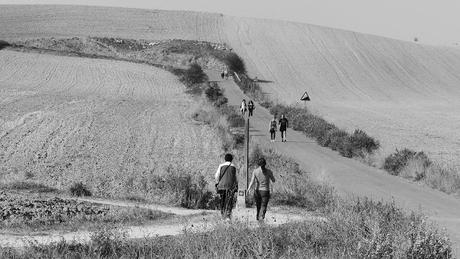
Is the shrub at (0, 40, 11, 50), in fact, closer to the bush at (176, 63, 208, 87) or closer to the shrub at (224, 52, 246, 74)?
the bush at (176, 63, 208, 87)

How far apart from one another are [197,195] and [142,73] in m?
53.7

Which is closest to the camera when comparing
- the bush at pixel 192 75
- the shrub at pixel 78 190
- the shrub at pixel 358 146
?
the shrub at pixel 78 190

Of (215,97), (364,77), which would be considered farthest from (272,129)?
(364,77)

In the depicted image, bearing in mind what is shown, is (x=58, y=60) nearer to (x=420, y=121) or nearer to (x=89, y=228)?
(x=420, y=121)

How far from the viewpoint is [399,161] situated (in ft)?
87.2

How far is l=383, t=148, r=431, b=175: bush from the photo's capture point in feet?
85.5

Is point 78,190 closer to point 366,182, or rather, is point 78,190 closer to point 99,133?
point 366,182

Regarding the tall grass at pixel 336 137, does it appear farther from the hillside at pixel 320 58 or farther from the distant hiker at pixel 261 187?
the distant hiker at pixel 261 187

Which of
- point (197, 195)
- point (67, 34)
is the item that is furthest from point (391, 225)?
point (67, 34)

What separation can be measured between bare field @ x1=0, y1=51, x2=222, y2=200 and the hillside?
12747 mm

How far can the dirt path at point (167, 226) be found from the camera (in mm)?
12344

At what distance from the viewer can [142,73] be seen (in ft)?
236

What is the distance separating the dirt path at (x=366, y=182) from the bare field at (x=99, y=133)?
11.8 ft

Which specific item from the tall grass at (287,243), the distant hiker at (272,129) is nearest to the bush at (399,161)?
the distant hiker at (272,129)
